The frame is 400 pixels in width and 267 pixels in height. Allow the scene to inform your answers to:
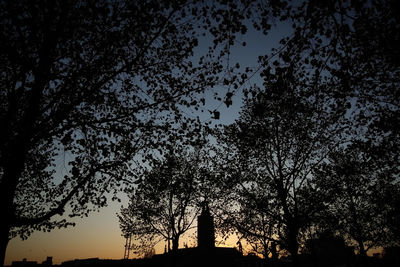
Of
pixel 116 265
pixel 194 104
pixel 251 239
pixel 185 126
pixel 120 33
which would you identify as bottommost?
pixel 116 265

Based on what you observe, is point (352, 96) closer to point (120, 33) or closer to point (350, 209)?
point (120, 33)

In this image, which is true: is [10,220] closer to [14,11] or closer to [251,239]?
[14,11]

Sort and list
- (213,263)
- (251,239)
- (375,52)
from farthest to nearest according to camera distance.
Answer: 1. (213,263)
2. (251,239)
3. (375,52)

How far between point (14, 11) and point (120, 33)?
11.1 ft

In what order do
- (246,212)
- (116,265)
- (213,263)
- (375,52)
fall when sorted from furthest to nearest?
(116,265)
(213,263)
(246,212)
(375,52)

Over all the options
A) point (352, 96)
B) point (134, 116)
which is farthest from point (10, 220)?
point (352, 96)

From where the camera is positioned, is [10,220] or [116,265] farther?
[116,265]

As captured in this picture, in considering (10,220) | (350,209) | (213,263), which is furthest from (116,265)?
(10,220)

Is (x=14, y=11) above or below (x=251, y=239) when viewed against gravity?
above

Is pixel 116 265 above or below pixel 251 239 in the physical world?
below

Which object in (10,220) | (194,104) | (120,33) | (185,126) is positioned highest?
(120,33)

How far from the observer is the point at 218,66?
33.9ft

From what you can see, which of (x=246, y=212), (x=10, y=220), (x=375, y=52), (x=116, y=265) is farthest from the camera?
(x=116, y=265)

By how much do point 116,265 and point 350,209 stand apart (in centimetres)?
5051
